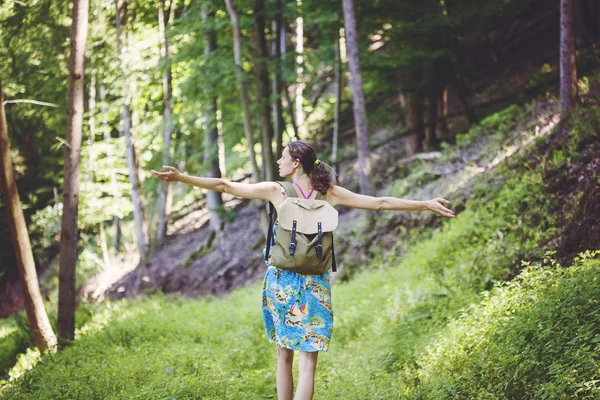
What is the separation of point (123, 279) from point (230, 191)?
1842 cm

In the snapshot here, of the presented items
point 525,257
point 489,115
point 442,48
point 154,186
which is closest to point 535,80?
point 489,115

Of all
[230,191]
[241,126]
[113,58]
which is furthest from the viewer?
[241,126]

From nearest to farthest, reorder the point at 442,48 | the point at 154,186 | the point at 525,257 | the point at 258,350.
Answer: the point at 525,257 < the point at 258,350 < the point at 442,48 < the point at 154,186

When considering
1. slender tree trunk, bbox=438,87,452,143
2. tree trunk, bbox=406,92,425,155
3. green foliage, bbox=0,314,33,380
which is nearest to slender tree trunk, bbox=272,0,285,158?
tree trunk, bbox=406,92,425,155

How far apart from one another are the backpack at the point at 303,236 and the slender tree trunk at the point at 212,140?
12.3m

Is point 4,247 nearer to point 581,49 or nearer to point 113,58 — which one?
point 113,58

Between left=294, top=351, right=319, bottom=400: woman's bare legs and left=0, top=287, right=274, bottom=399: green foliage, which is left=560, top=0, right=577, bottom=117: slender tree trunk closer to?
left=0, top=287, right=274, bottom=399: green foliage

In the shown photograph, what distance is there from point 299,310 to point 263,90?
487 inches

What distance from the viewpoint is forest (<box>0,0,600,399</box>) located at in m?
5.90

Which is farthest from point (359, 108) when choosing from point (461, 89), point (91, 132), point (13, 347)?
point (91, 132)

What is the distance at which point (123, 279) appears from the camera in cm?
2181

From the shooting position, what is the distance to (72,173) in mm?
9156

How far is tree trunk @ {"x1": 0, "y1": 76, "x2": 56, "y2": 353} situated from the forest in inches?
1.2

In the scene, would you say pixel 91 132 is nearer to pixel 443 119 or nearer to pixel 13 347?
pixel 13 347
